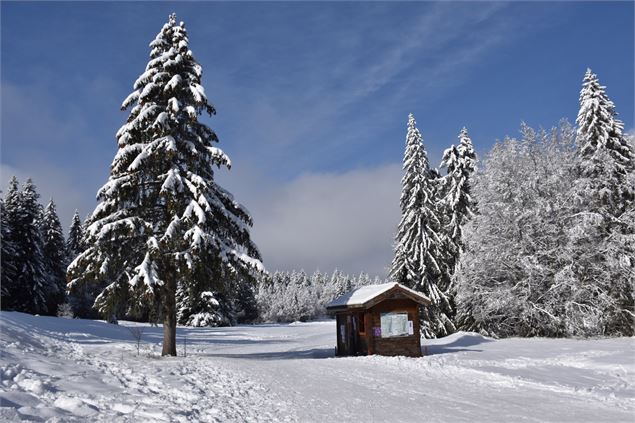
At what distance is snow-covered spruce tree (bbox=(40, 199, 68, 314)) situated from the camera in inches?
2023

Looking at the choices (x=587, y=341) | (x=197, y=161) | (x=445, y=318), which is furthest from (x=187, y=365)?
(x=445, y=318)

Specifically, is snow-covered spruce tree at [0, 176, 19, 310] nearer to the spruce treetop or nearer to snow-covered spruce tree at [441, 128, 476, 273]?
snow-covered spruce tree at [441, 128, 476, 273]

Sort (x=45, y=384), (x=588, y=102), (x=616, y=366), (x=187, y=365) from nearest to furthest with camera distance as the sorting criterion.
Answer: (x=45, y=384)
(x=187, y=365)
(x=616, y=366)
(x=588, y=102)

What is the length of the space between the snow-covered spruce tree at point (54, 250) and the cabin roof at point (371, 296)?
36185mm

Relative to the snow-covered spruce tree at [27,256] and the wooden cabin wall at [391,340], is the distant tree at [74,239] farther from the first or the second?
the wooden cabin wall at [391,340]

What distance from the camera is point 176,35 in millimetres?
21062

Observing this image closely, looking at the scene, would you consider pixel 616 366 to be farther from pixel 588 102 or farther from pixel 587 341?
pixel 588 102

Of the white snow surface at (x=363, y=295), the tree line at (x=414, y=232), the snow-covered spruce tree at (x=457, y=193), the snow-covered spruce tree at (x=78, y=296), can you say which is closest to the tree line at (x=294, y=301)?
the snow-covered spruce tree at (x=78, y=296)

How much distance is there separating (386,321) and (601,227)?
17.8 meters

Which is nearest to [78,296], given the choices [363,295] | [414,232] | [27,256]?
[27,256]

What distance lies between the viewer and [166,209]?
19.8m

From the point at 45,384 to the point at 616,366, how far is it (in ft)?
71.8

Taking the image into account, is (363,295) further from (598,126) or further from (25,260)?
(25,260)

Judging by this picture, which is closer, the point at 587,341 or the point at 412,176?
the point at 587,341
